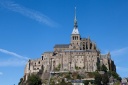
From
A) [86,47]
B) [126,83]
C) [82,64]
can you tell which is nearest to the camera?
[126,83]

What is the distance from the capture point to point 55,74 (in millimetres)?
137625

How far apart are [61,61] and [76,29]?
2018 centimetres

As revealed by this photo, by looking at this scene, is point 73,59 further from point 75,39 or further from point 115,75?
point 115,75

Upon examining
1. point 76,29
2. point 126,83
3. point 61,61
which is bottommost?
point 126,83

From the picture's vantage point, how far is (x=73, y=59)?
5448 inches

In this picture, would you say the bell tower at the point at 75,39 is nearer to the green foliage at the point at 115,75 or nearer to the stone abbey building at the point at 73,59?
the stone abbey building at the point at 73,59

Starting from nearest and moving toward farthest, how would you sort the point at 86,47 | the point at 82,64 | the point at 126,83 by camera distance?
the point at 126,83 < the point at 82,64 < the point at 86,47

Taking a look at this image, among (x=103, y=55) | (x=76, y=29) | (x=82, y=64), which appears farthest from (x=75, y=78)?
(x=76, y=29)

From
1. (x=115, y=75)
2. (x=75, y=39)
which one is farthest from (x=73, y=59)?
(x=115, y=75)

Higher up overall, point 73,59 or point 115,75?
point 73,59

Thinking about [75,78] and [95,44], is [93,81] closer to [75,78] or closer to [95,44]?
[75,78]

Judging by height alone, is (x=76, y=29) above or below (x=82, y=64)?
above

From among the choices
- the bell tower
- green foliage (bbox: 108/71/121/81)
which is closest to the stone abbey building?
the bell tower

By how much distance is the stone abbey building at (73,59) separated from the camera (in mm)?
137375
